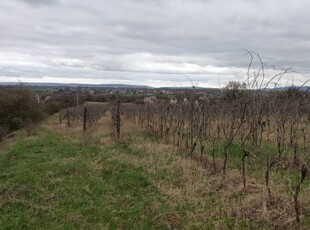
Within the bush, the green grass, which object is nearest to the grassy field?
the green grass

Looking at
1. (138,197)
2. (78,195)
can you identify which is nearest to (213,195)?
(138,197)

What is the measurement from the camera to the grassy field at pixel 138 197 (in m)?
6.48

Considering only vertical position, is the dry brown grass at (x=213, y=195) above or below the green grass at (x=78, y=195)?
above

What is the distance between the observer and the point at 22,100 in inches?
1331

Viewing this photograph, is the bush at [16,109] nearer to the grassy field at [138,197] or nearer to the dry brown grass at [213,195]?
the grassy field at [138,197]

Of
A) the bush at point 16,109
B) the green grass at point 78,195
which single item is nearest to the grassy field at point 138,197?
the green grass at point 78,195

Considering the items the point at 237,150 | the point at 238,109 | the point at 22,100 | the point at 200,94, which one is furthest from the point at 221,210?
the point at 22,100

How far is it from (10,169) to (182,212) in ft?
24.9

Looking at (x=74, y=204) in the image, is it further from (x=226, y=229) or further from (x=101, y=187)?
(x=226, y=229)

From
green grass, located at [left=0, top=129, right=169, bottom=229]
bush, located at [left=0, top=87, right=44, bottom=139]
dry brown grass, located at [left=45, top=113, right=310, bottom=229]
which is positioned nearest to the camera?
dry brown grass, located at [left=45, top=113, right=310, bottom=229]

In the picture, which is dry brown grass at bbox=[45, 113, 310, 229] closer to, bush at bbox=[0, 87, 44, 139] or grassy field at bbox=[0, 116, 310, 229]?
grassy field at bbox=[0, 116, 310, 229]

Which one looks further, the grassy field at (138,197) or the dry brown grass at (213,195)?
the grassy field at (138,197)

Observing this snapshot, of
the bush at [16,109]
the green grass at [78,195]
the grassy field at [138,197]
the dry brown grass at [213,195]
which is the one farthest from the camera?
the bush at [16,109]

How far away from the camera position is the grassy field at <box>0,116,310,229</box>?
6480mm
